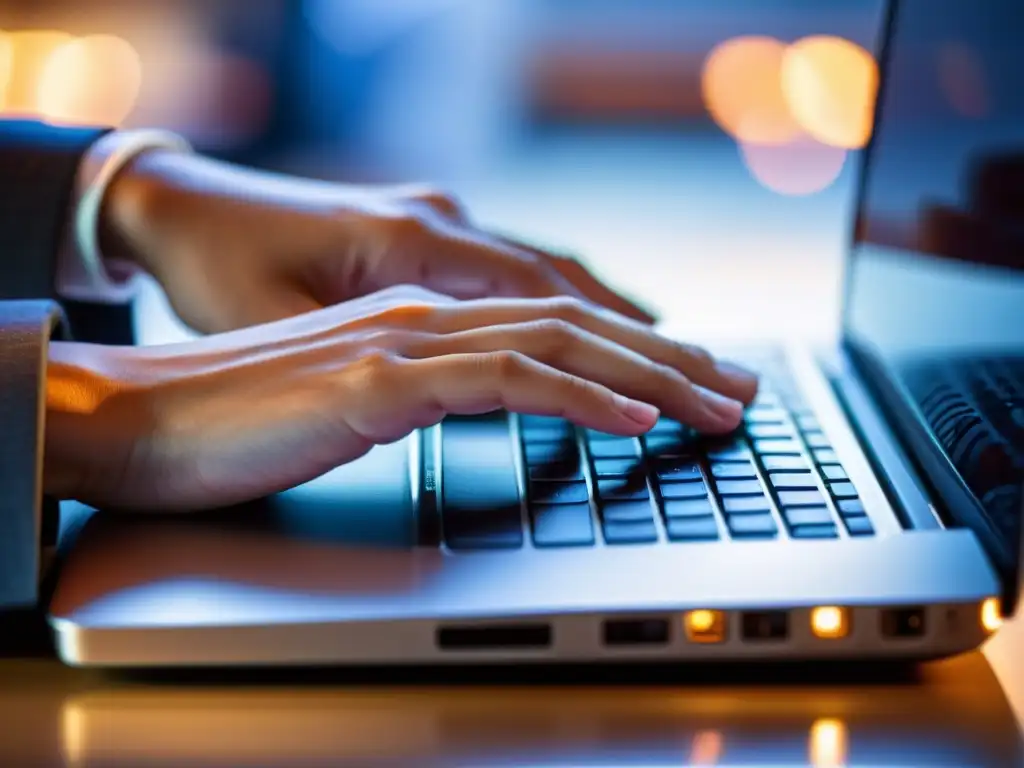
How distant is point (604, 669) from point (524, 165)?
4.39 ft

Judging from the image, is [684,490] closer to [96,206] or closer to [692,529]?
[692,529]

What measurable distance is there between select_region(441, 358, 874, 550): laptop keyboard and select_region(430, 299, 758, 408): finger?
27mm

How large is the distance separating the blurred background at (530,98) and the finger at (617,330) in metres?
0.55

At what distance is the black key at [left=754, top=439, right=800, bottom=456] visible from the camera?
68cm

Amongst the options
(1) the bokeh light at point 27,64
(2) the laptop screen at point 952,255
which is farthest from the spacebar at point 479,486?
(1) the bokeh light at point 27,64

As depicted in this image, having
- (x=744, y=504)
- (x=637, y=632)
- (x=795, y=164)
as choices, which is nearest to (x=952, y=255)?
(x=744, y=504)

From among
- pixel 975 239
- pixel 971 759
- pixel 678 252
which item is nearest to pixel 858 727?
pixel 971 759

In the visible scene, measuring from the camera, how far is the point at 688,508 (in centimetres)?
61


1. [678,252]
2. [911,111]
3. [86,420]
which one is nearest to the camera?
[86,420]

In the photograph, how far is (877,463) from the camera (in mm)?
681

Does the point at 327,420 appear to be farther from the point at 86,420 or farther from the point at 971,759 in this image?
the point at 971,759

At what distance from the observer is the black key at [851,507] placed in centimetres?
61

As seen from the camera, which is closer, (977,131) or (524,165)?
(977,131)

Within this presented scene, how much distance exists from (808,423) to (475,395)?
0.23 metres
